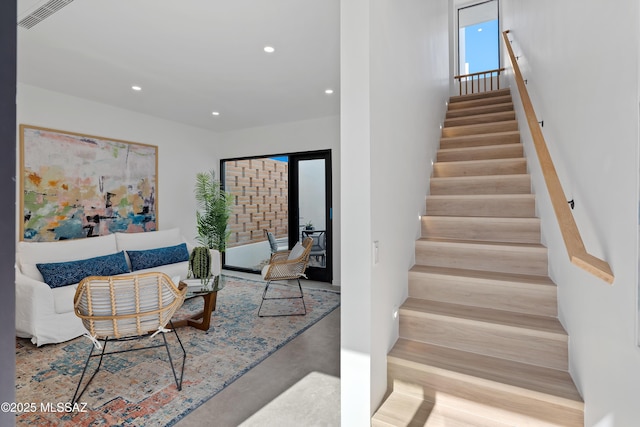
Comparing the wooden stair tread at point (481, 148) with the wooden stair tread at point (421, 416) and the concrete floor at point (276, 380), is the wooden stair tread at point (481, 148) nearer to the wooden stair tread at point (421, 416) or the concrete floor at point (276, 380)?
the concrete floor at point (276, 380)

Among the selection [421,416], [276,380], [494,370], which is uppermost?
[494,370]

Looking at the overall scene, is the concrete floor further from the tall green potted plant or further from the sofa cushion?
the tall green potted plant

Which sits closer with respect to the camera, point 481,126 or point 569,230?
point 569,230

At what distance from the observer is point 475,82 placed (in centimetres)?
752

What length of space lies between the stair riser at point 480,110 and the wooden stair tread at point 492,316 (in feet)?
10.6

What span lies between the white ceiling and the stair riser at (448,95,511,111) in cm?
200

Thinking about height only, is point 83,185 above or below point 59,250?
Result: above

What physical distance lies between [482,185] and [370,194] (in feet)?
5.96

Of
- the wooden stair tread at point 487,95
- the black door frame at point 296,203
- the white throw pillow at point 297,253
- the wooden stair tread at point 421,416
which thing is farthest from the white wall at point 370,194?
the wooden stair tread at point 487,95

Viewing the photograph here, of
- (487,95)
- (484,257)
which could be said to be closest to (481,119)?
(487,95)

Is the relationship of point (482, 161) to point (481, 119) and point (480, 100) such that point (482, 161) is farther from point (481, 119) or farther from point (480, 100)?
point (480, 100)

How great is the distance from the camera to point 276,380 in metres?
2.34

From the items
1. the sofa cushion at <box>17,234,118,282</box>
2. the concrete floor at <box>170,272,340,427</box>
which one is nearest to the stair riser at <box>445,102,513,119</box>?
the concrete floor at <box>170,272,340,427</box>

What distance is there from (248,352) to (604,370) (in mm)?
2398
